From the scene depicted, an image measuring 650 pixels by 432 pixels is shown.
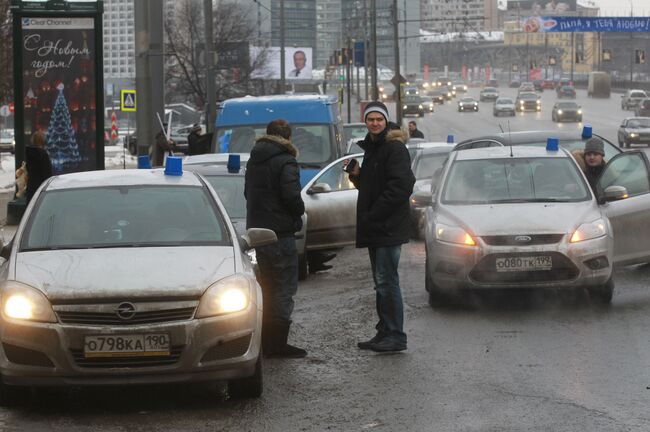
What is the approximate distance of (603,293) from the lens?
11.2 metres

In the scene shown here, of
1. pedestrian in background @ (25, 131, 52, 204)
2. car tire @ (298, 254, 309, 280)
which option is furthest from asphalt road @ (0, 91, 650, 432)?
pedestrian in background @ (25, 131, 52, 204)

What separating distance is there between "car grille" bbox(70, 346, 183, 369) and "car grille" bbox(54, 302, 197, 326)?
0.17 meters

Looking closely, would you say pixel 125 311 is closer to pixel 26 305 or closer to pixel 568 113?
pixel 26 305

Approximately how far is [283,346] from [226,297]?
192 centimetres

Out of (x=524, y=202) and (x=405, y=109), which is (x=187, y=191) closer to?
(x=524, y=202)

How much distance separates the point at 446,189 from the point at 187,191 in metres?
3.97

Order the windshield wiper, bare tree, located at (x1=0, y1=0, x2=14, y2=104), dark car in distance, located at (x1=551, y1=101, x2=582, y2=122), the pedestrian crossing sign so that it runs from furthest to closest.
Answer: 1. dark car in distance, located at (x1=551, y1=101, x2=582, y2=122)
2. the pedestrian crossing sign
3. bare tree, located at (x1=0, y1=0, x2=14, y2=104)
4. the windshield wiper

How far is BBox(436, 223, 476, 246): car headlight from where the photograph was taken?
10.8 metres

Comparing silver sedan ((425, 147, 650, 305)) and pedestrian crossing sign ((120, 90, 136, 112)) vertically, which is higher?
pedestrian crossing sign ((120, 90, 136, 112))

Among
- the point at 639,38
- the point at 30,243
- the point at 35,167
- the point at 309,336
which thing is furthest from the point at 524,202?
the point at 639,38

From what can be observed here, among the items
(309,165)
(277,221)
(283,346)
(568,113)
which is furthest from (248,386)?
(568,113)

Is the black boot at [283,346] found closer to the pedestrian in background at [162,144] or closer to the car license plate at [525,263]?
the car license plate at [525,263]

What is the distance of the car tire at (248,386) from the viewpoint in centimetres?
750

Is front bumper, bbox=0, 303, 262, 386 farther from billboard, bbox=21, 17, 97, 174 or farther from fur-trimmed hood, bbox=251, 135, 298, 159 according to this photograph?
billboard, bbox=21, 17, 97, 174
